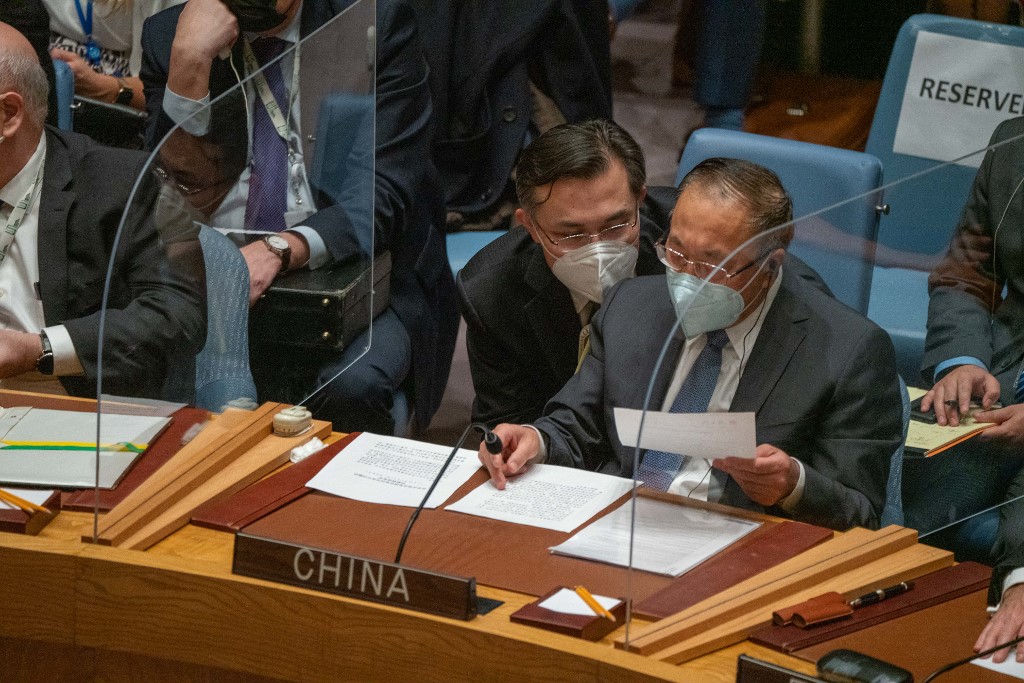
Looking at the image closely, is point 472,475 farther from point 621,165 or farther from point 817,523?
point 621,165

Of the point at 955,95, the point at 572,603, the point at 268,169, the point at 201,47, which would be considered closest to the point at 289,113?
the point at 268,169

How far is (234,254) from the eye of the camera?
80.9 inches

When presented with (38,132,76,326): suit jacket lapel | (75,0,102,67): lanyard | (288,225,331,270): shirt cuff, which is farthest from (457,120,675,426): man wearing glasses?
(75,0,102,67): lanyard

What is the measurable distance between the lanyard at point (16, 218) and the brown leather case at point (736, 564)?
163cm

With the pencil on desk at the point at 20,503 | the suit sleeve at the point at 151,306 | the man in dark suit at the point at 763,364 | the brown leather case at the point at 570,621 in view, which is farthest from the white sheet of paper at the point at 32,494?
the man in dark suit at the point at 763,364

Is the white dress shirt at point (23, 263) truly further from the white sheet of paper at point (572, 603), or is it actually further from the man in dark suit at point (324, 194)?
the white sheet of paper at point (572, 603)

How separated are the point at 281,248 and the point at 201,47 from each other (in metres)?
0.66

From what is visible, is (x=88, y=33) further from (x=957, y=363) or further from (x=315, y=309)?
(x=957, y=363)

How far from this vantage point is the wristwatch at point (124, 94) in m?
3.34

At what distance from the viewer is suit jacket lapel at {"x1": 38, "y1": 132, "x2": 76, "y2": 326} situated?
258cm

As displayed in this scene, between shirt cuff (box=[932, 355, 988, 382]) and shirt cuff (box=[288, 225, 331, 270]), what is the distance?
104cm

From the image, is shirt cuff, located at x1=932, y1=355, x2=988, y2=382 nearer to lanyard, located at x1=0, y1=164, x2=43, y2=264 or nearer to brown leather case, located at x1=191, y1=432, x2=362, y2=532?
brown leather case, located at x1=191, y1=432, x2=362, y2=532

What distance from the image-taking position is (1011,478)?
181 centimetres

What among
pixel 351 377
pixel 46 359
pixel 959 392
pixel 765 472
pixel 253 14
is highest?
pixel 253 14
